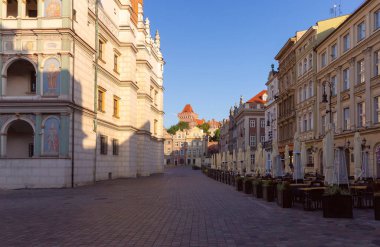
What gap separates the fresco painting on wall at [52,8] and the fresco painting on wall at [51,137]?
20.9 ft

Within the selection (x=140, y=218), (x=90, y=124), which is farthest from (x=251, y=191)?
(x=90, y=124)

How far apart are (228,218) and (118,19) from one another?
30.8 metres

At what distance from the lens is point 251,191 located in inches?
850

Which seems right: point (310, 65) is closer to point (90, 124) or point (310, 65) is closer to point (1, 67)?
point (90, 124)

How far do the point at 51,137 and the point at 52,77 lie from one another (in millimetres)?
3615

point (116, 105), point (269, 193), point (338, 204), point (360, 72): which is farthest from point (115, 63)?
point (338, 204)

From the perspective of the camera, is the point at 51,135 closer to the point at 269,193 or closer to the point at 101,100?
the point at 101,100

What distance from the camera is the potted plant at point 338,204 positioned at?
11.9 meters

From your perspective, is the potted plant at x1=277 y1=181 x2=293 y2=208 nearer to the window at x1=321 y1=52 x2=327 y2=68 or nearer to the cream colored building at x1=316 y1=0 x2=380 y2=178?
the cream colored building at x1=316 y1=0 x2=380 y2=178

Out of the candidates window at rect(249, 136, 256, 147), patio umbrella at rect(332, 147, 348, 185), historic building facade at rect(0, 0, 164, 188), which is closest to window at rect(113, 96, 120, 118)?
historic building facade at rect(0, 0, 164, 188)

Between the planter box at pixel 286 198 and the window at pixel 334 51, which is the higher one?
the window at pixel 334 51

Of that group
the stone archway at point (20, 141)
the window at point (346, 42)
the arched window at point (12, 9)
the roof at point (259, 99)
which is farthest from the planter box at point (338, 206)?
the roof at point (259, 99)

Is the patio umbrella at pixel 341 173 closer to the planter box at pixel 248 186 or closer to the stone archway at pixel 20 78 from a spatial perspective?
the planter box at pixel 248 186

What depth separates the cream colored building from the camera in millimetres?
28812
